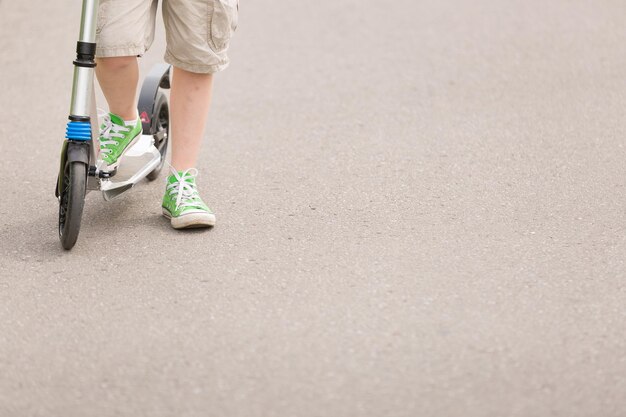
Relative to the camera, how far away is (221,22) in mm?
4188

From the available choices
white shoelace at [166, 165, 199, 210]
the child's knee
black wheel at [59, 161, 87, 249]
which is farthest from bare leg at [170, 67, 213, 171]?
black wheel at [59, 161, 87, 249]

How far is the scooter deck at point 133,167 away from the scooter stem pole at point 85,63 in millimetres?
330

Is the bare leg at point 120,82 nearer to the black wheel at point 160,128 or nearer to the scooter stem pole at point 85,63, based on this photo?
the scooter stem pole at point 85,63

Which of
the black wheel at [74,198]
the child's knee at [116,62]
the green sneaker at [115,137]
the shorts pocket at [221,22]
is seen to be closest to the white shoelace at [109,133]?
the green sneaker at [115,137]

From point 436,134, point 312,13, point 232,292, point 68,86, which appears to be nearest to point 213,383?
point 232,292

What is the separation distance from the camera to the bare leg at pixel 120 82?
13.6 ft

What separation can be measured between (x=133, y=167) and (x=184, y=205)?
13.2 inches

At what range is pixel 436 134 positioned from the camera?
5.68 metres

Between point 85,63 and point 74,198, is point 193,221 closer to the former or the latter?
point 74,198

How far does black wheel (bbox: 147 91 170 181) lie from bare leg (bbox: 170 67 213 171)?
350mm

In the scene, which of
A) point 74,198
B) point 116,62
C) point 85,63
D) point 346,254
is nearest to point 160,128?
point 116,62

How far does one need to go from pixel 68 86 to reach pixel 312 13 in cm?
256

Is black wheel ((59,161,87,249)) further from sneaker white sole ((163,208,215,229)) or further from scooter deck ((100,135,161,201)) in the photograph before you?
sneaker white sole ((163,208,215,229))

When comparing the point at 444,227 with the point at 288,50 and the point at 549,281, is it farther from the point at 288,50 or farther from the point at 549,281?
the point at 288,50
